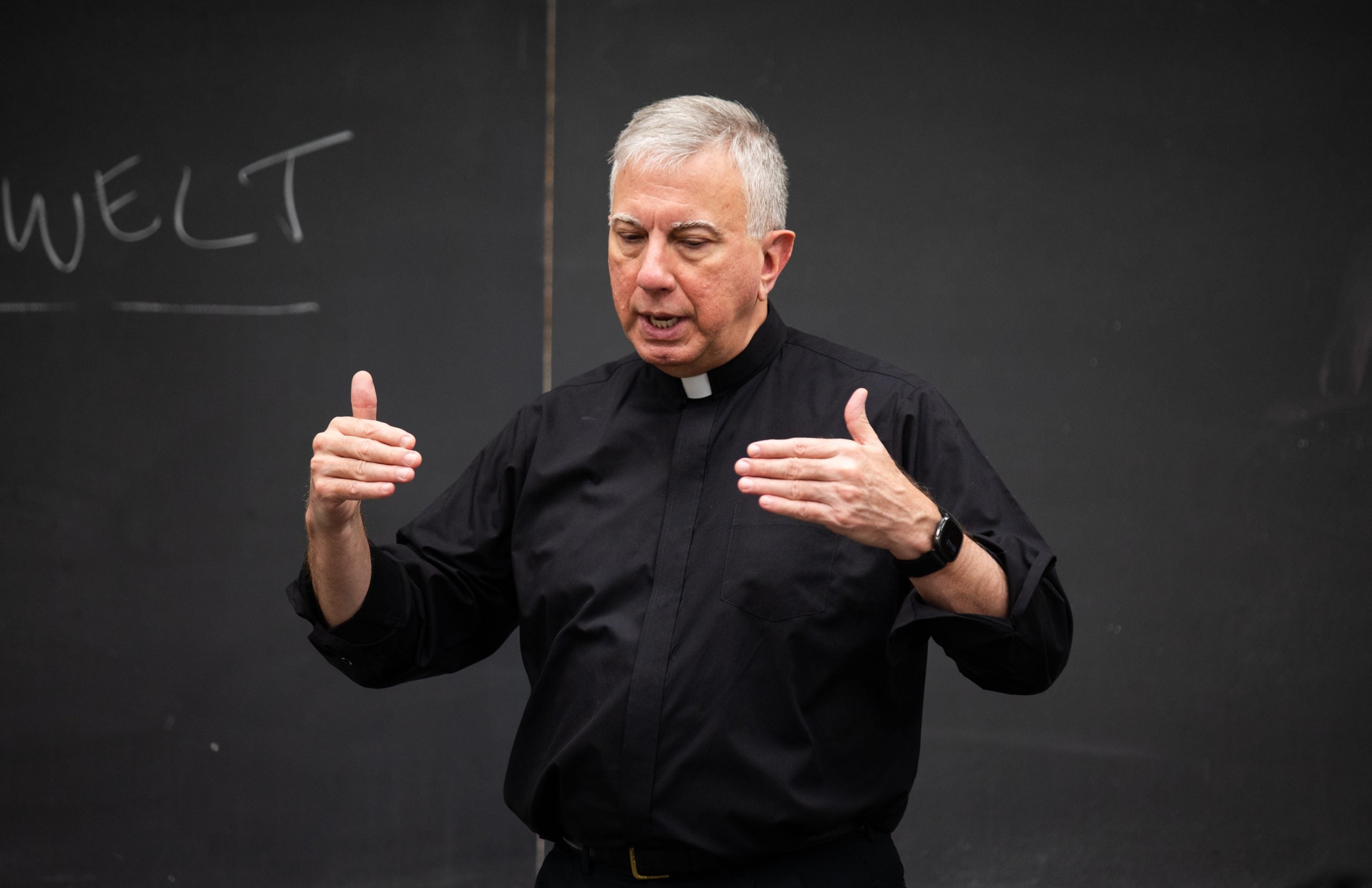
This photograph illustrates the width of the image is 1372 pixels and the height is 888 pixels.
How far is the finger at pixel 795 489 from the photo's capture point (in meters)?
1.43

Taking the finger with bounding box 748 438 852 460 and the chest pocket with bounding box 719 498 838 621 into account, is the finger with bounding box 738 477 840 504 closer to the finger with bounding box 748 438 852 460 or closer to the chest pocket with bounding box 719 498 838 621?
the finger with bounding box 748 438 852 460

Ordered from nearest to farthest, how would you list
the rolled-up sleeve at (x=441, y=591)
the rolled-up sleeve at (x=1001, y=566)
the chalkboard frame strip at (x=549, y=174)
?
the rolled-up sleeve at (x=1001, y=566) → the rolled-up sleeve at (x=441, y=591) → the chalkboard frame strip at (x=549, y=174)

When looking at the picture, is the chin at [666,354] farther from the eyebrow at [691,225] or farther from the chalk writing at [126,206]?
the chalk writing at [126,206]

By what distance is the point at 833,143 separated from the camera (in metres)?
2.92

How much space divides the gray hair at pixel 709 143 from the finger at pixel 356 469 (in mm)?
536

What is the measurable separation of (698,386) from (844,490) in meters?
0.52

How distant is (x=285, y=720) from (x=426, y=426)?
795 millimetres

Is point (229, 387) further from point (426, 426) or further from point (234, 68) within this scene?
point (234, 68)

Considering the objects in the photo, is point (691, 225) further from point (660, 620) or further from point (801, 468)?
point (660, 620)

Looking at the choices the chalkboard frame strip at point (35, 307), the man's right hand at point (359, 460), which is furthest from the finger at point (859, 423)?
the chalkboard frame strip at point (35, 307)

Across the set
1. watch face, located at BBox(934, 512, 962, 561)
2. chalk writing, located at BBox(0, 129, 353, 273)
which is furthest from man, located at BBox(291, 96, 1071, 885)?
chalk writing, located at BBox(0, 129, 353, 273)

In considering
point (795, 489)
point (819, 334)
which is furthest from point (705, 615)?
point (819, 334)

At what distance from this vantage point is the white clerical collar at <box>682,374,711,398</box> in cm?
189

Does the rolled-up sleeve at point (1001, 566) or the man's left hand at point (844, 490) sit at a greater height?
the man's left hand at point (844, 490)
